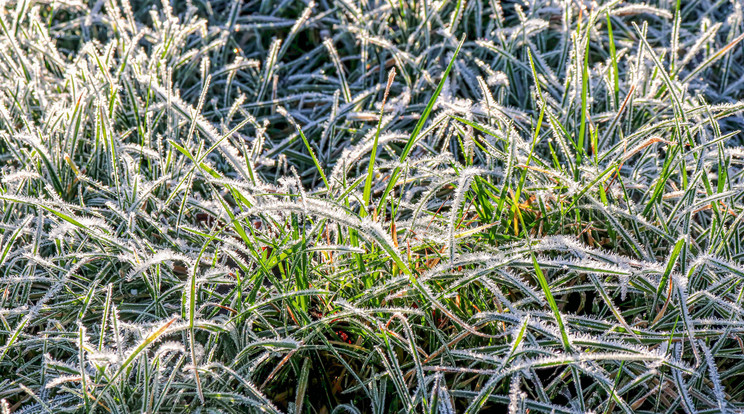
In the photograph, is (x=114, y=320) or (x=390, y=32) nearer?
(x=114, y=320)

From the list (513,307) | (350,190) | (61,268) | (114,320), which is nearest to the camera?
(114,320)

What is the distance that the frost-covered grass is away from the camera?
1418mm

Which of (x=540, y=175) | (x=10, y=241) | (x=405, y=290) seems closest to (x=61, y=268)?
(x=10, y=241)

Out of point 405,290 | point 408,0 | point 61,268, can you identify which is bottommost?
point 61,268

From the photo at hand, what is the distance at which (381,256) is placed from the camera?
1534 millimetres

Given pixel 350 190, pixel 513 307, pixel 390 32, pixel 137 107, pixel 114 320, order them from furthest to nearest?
pixel 390 32, pixel 137 107, pixel 350 190, pixel 513 307, pixel 114 320

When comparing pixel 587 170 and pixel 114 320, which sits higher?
pixel 587 170

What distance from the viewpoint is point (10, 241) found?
1.64m

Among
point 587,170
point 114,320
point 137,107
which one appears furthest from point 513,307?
point 137,107

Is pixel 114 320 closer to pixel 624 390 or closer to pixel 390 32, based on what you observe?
pixel 624 390

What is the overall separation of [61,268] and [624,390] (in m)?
1.43

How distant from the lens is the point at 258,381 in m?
1.56

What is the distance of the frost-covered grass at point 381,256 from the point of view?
1.42 metres

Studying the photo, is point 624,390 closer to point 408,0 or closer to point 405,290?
point 405,290
